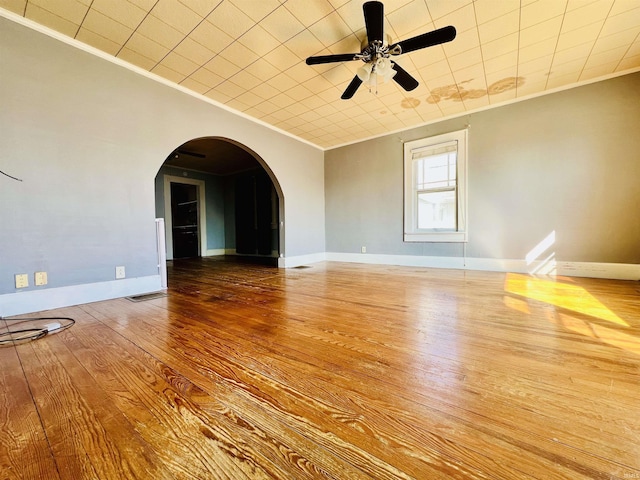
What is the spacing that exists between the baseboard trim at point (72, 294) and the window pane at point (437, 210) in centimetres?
435

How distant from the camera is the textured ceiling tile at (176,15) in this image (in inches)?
81.9

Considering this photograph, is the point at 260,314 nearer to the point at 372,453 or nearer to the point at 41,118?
the point at 372,453

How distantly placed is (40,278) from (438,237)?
5159 millimetres

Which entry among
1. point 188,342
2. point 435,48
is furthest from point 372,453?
point 435,48

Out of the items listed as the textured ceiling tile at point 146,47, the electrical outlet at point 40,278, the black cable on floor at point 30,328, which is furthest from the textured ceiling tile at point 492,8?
the electrical outlet at point 40,278

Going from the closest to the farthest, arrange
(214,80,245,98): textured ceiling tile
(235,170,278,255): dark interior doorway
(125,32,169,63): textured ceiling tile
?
(125,32,169,63): textured ceiling tile
(214,80,245,98): textured ceiling tile
(235,170,278,255): dark interior doorway

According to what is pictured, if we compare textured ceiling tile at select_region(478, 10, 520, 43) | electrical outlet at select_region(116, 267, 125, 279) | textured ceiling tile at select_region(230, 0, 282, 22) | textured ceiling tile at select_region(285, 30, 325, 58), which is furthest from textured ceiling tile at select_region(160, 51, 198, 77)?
textured ceiling tile at select_region(478, 10, 520, 43)

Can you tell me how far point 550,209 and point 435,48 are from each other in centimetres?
279

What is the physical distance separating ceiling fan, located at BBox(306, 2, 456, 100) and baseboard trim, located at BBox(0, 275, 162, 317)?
3.00 meters

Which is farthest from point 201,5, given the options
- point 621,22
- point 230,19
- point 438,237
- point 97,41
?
point 438,237

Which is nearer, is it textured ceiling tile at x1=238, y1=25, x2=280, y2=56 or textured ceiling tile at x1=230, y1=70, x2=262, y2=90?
textured ceiling tile at x1=238, y1=25, x2=280, y2=56

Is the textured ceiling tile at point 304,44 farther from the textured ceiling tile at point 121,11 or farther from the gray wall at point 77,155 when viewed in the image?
the gray wall at point 77,155

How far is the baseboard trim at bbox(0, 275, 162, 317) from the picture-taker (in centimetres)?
211

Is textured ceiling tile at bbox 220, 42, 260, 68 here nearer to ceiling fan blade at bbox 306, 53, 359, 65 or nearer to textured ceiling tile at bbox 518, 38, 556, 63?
ceiling fan blade at bbox 306, 53, 359, 65
